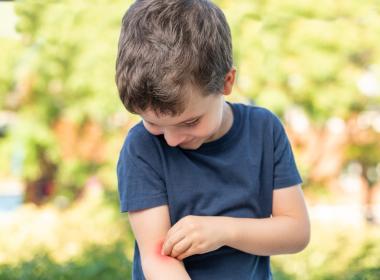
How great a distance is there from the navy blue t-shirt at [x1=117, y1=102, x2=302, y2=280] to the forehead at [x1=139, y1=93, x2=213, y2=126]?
0.21 meters

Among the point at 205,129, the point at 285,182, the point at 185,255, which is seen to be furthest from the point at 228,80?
the point at 185,255

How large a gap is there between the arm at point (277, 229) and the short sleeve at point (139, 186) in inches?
7.5

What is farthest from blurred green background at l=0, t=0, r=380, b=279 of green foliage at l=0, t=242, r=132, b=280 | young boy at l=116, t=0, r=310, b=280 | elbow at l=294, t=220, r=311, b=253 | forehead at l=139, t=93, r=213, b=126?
forehead at l=139, t=93, r=213, b=126

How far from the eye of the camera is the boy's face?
1800mm

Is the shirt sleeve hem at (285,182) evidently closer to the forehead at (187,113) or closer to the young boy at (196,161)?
the young boy at (196,161)

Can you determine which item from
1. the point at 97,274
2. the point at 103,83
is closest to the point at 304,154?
the point at 103,83

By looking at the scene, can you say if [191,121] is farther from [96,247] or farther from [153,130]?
[96,247]

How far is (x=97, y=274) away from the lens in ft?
13.0

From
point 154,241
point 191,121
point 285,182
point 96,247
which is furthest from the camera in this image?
point 96,247

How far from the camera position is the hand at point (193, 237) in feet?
6.19

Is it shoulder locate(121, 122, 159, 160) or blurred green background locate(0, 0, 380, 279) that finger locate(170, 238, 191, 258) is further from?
blurred green background locate(0, 0, 380, 279)

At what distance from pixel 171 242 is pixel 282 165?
0.40 m

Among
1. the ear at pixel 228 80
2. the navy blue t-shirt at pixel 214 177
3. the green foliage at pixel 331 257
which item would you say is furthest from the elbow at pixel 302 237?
the green foliage at pixel 331 257

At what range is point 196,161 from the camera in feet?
6.68
